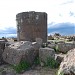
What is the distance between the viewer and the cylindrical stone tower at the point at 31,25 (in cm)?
1035

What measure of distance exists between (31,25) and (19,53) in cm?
365

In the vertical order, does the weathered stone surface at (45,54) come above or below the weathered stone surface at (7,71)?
above

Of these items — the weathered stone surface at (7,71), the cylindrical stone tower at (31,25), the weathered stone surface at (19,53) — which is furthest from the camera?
the cylindrical stone tower at (31,25)

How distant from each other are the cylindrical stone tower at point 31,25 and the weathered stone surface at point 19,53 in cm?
289

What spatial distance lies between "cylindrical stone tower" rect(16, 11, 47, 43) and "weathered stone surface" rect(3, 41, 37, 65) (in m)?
2.89

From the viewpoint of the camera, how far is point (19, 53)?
23.4 ft

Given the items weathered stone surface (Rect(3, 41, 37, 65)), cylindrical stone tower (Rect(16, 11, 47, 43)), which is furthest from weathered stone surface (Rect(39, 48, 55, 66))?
cylindrical stone tower (Rect(16, 11, 47, 43))

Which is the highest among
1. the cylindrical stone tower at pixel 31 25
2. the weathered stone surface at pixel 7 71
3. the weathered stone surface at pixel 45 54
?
the cylindrical stone tower at pixel 31 25

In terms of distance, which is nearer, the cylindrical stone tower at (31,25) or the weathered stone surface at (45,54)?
the weathered stone surface at (45,54)

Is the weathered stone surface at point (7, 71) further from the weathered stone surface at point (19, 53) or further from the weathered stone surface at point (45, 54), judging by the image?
the weathered stone surface at point (45, 54)

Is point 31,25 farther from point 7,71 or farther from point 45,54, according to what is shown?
point 7,71

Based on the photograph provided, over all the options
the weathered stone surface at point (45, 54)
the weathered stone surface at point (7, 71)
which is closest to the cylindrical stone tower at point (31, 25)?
the weathered stone surface at point (45, 54)

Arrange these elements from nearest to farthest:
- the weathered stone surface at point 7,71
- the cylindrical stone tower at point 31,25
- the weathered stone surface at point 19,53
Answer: the weathered stone surface at point 7,71 → the weathered stone surface at point 19,53 → the cylindrical stone tower at point 31,25

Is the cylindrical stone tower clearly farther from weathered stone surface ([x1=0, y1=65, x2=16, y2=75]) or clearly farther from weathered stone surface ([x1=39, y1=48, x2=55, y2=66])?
weathered stone surface ([x1=0, y1=65, x2=16, y2=75])
